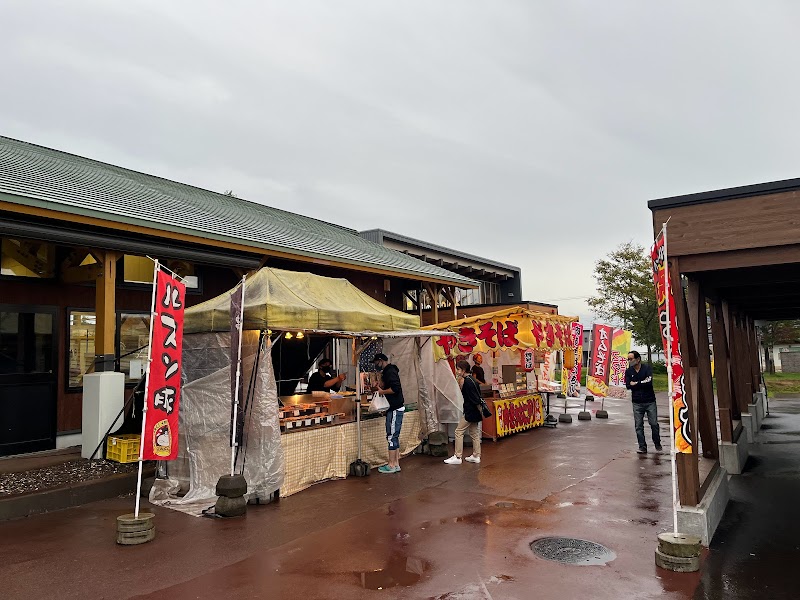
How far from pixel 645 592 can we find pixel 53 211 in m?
9.21

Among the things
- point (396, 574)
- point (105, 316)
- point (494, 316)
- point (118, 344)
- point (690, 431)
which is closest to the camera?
point (396, 574)

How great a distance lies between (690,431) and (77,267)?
10287 mm

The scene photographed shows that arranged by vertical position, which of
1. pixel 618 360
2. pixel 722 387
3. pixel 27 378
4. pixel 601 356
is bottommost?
pixel 722 387

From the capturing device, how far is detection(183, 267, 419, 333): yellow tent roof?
800cm

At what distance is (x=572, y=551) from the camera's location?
5.66 metres

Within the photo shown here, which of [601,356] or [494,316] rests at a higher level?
[494,316]

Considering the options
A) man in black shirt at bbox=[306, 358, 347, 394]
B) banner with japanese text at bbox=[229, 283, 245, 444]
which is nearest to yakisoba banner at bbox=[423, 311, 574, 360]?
man in black shirt at bbox=[306, 358, 347, 394]

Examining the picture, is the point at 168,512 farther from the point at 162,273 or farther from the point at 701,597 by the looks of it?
the point at 701,597

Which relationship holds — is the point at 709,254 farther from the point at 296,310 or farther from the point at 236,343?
the point at 236,343

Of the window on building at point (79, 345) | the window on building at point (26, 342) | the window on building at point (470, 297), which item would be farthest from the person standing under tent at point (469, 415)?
the window on building at point (470, 297)

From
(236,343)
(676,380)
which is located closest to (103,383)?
(236,343)

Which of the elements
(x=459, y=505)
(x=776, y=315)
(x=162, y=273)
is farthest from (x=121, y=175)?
(x=776, y=315)

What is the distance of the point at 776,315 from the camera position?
16516 millimetres

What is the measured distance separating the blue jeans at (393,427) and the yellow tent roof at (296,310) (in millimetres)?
1513
